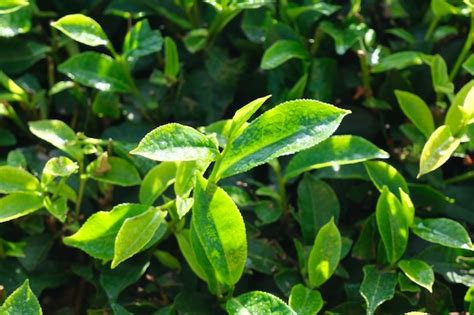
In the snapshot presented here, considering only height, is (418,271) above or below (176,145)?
below

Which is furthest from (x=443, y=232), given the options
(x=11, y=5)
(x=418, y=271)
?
(x=11, y=5)

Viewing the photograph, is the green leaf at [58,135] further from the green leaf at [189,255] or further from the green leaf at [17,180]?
the green leaf at [189,255]

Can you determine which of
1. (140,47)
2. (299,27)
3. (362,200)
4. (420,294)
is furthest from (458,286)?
(140,47)

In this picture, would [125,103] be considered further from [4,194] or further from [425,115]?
[425,115]

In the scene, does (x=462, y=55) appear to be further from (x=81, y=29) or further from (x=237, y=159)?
(x=81, y=29)

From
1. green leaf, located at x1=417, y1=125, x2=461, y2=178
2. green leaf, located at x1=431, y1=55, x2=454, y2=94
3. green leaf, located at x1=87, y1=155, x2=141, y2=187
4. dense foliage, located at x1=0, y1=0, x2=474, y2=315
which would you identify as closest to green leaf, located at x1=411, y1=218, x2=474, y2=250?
dense foliage, located at x1=0, y1=0, x2=474, y2=315

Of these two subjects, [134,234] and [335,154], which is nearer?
[134,234]

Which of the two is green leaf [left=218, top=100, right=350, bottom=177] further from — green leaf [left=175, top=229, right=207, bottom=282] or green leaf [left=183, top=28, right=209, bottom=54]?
green leaf [left=183, top=28, right=209, bottom=54]
